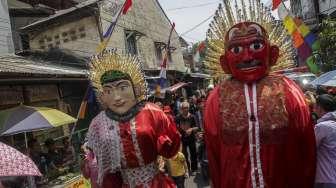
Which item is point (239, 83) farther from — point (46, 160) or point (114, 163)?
point (46, 160)

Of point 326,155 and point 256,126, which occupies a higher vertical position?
point 256,126

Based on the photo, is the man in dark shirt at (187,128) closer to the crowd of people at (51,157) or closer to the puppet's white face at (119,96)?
the crowd of people at (51,157)

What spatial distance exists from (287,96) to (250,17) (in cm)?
74

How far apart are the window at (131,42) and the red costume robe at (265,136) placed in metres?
18.2

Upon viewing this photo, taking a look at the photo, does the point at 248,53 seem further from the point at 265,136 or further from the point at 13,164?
the point at 13,164

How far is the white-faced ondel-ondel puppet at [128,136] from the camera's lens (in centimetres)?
482

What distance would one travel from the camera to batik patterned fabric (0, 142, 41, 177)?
8.26 feet

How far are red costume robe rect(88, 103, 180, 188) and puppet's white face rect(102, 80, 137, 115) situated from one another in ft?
0.40

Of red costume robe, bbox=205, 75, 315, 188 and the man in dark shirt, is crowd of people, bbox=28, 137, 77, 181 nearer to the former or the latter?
the man in dark shirt

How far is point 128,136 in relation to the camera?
15.9 feet

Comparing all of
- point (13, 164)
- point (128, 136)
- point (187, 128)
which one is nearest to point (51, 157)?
point (187, 128)

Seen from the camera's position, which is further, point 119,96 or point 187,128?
point 187,128


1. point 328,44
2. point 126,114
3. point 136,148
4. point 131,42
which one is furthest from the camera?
point 131,42

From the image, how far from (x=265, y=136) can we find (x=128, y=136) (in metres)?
1.50
